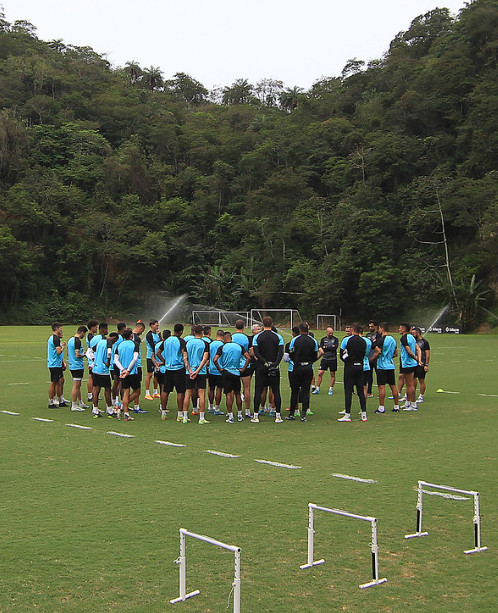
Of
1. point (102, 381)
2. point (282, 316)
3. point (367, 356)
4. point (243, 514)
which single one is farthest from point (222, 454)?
point (282, 316)

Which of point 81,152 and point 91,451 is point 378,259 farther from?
point 91,451

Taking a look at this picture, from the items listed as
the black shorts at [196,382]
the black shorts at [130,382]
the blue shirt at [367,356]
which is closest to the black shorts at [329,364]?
the blue shirt at [367,356]

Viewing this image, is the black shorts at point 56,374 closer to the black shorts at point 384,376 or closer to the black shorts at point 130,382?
the black shorts at point 130,382

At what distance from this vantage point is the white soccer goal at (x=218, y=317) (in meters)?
55.6

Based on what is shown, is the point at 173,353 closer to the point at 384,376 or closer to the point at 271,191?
the point at 384,376

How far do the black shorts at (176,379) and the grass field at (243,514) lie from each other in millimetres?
759

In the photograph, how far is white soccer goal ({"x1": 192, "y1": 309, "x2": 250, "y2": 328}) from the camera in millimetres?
55562

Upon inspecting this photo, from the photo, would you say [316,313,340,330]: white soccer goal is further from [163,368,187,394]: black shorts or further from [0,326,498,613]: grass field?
[163,368,187,394]: black shorts

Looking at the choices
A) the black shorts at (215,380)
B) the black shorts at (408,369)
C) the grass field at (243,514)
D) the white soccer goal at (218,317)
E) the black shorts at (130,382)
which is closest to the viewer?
the grass field at (243,514)

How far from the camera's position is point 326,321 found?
190 feet

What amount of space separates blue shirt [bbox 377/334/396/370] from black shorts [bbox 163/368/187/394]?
14.0ft

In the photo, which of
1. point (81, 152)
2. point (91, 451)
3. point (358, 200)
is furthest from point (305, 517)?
point (81, 152)

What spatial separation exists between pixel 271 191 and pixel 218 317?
53.7 feet

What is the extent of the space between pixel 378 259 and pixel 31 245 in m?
33.4
